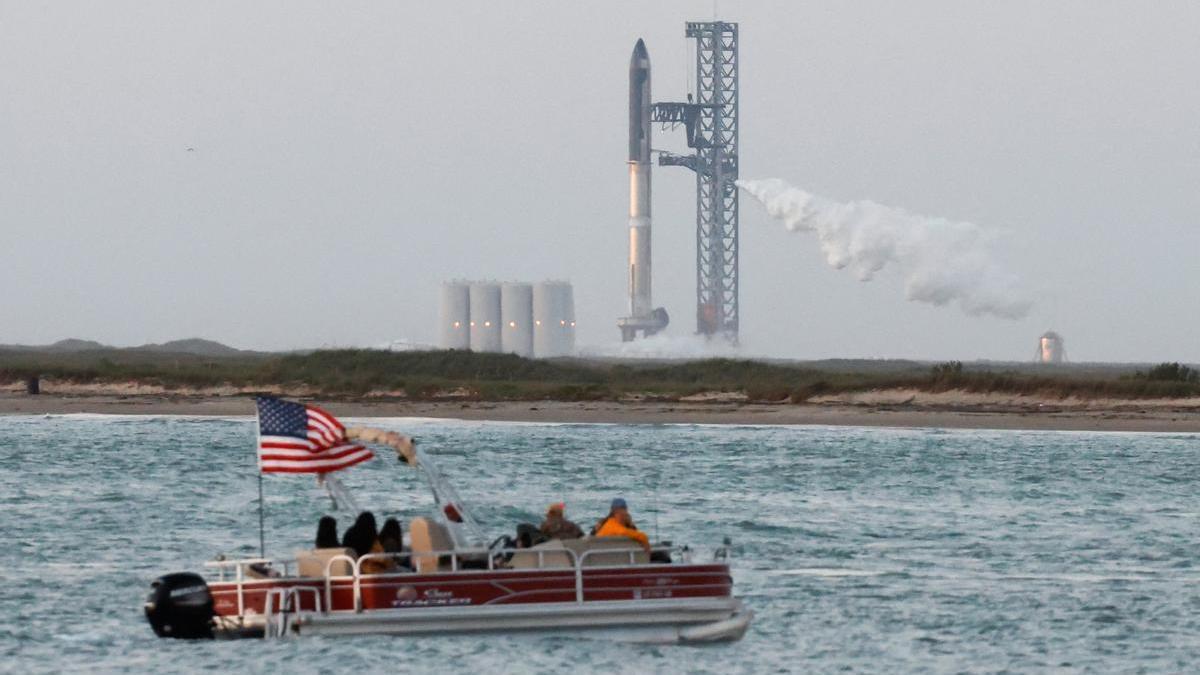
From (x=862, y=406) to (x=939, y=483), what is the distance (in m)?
32.9

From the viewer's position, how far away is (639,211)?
167000 millimetres

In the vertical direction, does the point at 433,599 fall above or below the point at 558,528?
below

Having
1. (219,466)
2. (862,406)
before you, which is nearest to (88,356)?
(862,406)

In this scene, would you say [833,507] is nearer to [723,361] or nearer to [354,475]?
[354,475]

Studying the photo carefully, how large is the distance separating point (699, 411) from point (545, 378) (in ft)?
71.2

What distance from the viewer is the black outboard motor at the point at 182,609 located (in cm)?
3000

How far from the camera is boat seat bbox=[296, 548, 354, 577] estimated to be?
29703 mm

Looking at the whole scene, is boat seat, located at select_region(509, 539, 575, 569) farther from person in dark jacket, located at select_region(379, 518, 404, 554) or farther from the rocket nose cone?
the rocket nose cone

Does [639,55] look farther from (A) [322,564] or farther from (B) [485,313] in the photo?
(A) [322,564]

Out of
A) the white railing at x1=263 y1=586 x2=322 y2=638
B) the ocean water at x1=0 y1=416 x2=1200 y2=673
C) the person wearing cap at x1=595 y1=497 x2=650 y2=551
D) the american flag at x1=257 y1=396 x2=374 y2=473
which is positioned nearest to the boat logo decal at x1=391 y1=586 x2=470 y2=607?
the ocean water at x1=0 y1=416 x2=1200 y2=673

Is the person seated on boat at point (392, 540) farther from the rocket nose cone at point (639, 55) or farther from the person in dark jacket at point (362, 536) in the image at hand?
the rocket nose cone at point (639, 55)

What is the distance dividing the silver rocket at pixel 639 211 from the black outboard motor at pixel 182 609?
135641 millimetres

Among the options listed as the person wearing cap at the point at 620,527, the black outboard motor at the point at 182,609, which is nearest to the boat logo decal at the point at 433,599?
the person wearing cap at the point at 620,527

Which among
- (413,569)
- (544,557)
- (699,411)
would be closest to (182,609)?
(413,569)
